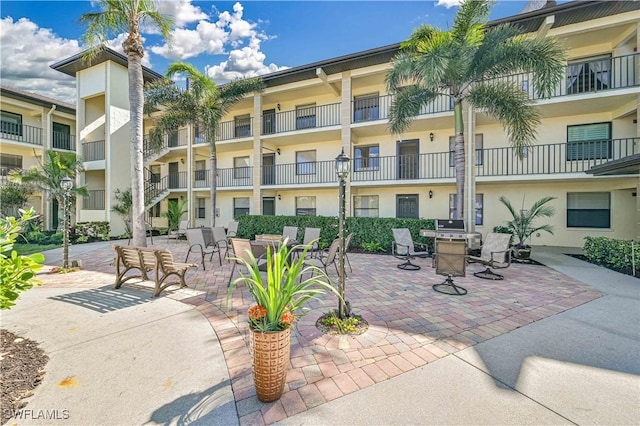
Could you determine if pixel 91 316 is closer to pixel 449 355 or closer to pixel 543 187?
pixel 449 355

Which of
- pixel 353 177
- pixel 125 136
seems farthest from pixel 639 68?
pixel 125 136

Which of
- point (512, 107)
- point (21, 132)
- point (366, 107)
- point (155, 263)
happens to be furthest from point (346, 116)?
point (21, 132)

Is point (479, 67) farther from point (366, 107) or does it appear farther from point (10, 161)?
point (10, 161)

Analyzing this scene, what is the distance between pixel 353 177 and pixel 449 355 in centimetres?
1111

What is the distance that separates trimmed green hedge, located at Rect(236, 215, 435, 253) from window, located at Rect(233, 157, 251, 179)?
435 centimetres

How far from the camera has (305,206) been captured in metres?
15.8

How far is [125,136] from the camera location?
15914 mm

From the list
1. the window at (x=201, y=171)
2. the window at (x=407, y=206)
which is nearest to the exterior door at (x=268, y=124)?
the window at (x=201, y=171)

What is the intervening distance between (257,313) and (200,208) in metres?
18.4

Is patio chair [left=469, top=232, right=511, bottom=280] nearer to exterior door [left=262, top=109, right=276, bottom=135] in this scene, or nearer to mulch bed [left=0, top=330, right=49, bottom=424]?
mulch bed [left=0, top=330, right=49, bottom=424]

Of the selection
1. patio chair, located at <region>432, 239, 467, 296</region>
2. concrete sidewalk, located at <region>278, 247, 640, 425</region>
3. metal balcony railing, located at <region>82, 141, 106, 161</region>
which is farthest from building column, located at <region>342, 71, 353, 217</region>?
metal balcony railing, located at <region>82, 141, 106, 161</region>

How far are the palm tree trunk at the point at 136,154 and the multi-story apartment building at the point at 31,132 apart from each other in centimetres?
1353

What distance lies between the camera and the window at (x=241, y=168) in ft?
54.4

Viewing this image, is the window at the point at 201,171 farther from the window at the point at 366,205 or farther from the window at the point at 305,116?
the window at the point at 366,205
